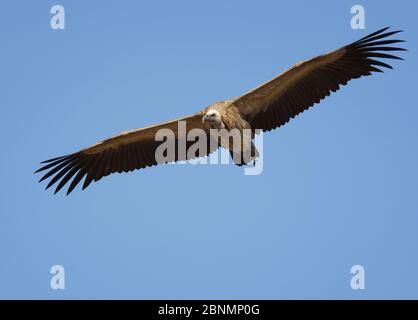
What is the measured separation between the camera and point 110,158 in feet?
47.7

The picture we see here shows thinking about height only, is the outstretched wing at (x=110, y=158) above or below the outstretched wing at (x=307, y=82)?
below

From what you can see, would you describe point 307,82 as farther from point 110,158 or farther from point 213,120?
point 110,158

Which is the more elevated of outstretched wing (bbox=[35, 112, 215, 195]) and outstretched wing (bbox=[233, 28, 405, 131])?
outstretched wing (bbox=[233, 28, 405, 131])

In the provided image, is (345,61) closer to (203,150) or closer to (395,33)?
(395,33)

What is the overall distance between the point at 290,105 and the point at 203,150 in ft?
6.24

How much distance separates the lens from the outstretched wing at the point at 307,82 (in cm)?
1328

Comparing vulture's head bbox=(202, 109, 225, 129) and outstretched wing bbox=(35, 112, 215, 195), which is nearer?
vulture's head bbox=(202, 109, 225, 129)

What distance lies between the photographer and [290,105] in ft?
45.3

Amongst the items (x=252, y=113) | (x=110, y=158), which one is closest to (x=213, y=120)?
(x=252, y=113)

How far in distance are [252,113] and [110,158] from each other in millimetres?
2925

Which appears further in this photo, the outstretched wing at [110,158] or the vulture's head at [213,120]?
the outstretched wing at [110,158]

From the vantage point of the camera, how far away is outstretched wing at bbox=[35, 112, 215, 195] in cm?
1427
